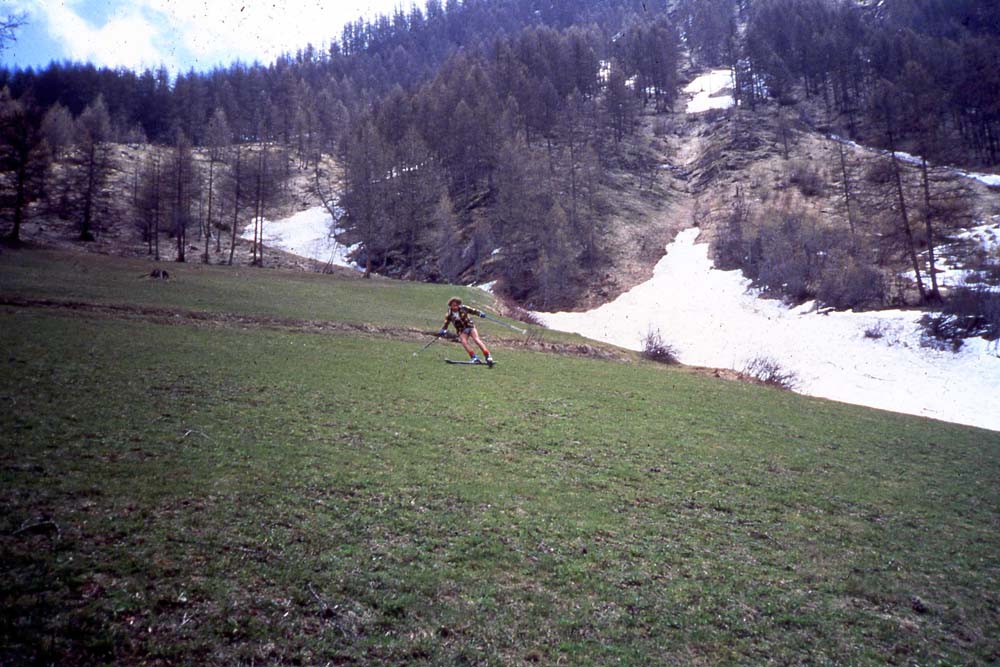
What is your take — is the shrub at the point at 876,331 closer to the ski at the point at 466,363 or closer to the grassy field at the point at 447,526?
the grassy field at the point at 447,526

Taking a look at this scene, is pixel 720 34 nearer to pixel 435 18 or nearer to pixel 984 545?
pixel 435 18

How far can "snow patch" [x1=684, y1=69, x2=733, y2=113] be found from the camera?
10444cm

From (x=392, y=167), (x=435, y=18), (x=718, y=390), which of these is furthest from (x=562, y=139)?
(x=435, y=18)

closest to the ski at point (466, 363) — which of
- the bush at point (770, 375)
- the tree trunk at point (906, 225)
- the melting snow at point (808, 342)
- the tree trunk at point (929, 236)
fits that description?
the bush at point (770, 375)

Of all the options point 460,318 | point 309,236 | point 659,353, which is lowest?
point 659,353

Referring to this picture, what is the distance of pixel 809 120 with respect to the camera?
308ft

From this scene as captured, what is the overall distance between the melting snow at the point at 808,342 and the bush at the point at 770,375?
25.3 inches

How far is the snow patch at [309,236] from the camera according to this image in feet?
259

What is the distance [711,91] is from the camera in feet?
374

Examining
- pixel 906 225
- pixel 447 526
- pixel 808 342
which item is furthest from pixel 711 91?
pixel 447 526

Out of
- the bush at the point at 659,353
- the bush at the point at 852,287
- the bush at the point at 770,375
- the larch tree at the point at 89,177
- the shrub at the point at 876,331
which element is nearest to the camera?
the bush at the point at 770,375

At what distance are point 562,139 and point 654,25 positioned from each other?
173ft

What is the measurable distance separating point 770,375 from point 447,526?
2626 centimetres

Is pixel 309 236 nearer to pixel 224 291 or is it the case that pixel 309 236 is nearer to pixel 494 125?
pixel 494 125
